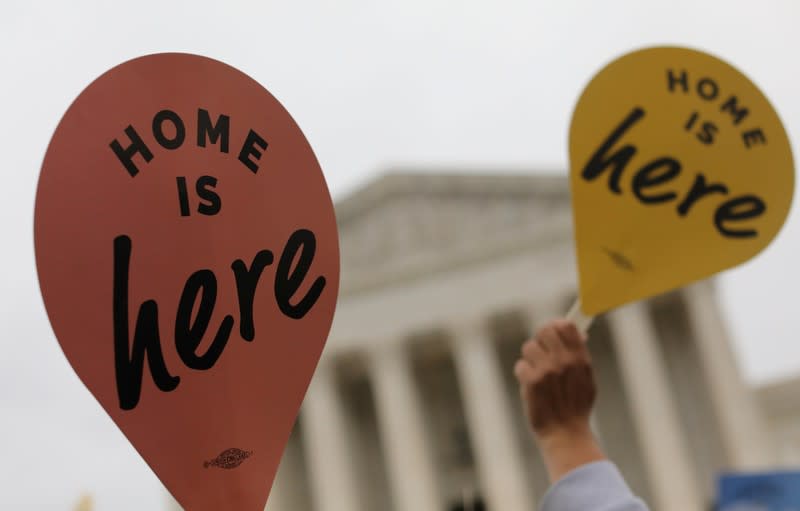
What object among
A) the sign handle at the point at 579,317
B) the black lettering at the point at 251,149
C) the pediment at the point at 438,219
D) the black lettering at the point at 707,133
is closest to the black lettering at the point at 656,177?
the black lettering at the point at 707,133

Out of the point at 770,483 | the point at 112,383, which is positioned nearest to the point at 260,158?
the point at 112,383

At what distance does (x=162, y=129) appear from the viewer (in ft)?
8.07

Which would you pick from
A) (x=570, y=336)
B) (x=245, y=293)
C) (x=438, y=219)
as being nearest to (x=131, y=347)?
(x=245, y=293)

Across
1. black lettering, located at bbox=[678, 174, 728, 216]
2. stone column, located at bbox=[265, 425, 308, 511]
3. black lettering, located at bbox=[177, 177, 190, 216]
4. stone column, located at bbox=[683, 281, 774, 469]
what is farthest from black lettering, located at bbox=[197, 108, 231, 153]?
stone column, located at bbox=[265, 425, 308, 511]

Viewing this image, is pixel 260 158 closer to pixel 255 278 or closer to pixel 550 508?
pixel 255 278

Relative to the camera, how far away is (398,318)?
36938mm

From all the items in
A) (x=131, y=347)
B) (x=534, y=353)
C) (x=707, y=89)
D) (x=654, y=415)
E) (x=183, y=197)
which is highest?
(x=654, y=415)

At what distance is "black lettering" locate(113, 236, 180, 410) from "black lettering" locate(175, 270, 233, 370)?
0.18 ft

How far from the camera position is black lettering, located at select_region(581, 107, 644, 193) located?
368cm

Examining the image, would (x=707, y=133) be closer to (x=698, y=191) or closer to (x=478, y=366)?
(x=698, y=191)

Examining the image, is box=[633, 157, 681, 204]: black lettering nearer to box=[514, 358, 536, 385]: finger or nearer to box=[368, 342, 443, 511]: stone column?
box=[514, 358, 536, 385]: finger

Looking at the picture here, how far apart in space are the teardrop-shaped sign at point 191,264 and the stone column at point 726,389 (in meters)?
33.2

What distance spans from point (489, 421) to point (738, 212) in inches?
1240

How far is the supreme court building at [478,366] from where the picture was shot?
34250mm
